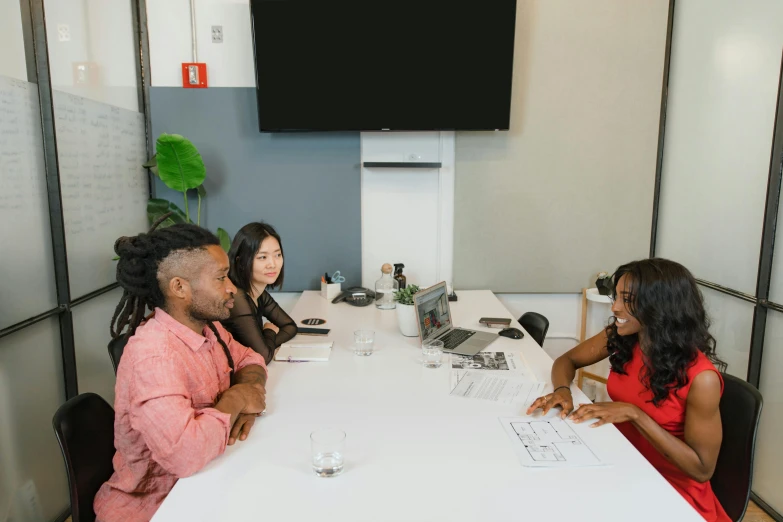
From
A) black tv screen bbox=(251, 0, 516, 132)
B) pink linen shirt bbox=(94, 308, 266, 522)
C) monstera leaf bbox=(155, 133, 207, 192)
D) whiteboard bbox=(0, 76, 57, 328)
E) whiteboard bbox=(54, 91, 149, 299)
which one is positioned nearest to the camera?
pink linen shirt bbox=(94, 308, 266, 522)

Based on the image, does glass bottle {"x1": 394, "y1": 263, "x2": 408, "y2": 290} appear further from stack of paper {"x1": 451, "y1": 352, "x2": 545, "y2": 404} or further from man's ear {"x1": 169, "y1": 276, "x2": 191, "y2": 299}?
man's ear {"x1": 169, "y1": 276, "x2": 191, "y2": 299}

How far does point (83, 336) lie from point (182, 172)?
Answer: 108cm

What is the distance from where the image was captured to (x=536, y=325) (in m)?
2.79

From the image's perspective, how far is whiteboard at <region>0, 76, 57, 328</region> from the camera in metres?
2.17

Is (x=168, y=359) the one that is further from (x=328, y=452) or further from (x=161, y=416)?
(x=328, y=452)

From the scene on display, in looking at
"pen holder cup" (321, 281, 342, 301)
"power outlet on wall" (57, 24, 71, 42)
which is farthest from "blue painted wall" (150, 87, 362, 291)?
"power outlet on wall" (57, 24, 71, 42)

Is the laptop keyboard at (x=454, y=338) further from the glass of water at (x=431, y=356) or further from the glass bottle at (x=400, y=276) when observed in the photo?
the glass bottle at (x=400, y=276)

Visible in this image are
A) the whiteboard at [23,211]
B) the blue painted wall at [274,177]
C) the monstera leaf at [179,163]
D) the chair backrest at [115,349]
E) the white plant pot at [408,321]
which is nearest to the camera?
the chair backrest at [115,349]

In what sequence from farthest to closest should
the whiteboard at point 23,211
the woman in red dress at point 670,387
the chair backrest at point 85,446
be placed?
the whiteboard at point 23,211
the woman in red dress at point 670,387
the chair backrest at point 85,446

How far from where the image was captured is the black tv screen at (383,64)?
321 cm

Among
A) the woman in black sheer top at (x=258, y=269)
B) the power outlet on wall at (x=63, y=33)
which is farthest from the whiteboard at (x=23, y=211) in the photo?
the woman in black sheer top at (x=258, y=269)

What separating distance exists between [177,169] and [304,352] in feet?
5.31

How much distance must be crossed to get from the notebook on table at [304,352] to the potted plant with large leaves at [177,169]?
1.15 metres

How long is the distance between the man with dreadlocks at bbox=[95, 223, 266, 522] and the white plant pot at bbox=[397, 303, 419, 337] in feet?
3.00
